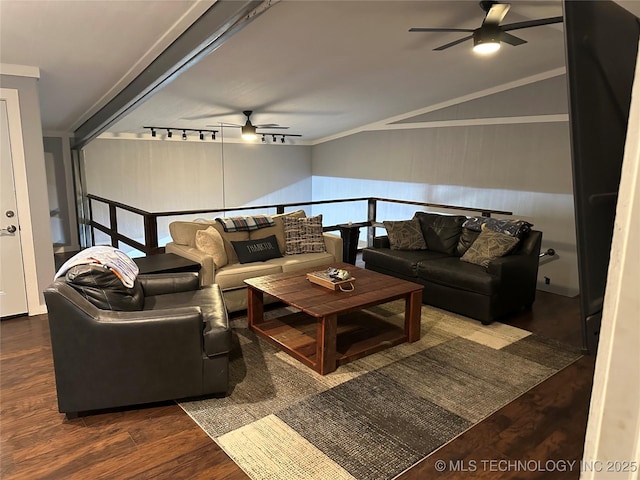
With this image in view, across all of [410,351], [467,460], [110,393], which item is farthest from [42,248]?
[467,460]

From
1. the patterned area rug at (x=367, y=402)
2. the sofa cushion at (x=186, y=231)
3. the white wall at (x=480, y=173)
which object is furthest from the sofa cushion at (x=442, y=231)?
the sofa cushion at (x=186, y=231)

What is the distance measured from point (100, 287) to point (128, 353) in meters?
0.47

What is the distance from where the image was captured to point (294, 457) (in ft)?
7.38

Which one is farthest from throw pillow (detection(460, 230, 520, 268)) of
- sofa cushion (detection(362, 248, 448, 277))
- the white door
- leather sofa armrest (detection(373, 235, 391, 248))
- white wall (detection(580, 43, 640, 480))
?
the white door

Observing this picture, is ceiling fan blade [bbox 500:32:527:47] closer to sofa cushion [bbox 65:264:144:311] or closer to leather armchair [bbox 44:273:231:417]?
leather armchair [bbox 44:273:231:417]

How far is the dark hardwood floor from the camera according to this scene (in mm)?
2154

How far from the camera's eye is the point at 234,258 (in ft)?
14.8

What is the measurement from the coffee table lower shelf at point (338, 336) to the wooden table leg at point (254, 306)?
49 mm

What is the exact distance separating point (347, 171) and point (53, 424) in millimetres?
6802

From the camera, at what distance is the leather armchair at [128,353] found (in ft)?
7.88

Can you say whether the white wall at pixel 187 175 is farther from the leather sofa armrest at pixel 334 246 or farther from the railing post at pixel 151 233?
the leather sofa armrest at pixel 334 246

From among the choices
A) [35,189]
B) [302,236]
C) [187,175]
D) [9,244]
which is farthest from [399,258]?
[187,175]

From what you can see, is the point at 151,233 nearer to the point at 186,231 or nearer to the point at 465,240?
the point at 186,231

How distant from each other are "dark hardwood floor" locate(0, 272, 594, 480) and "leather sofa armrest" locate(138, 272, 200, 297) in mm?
878
